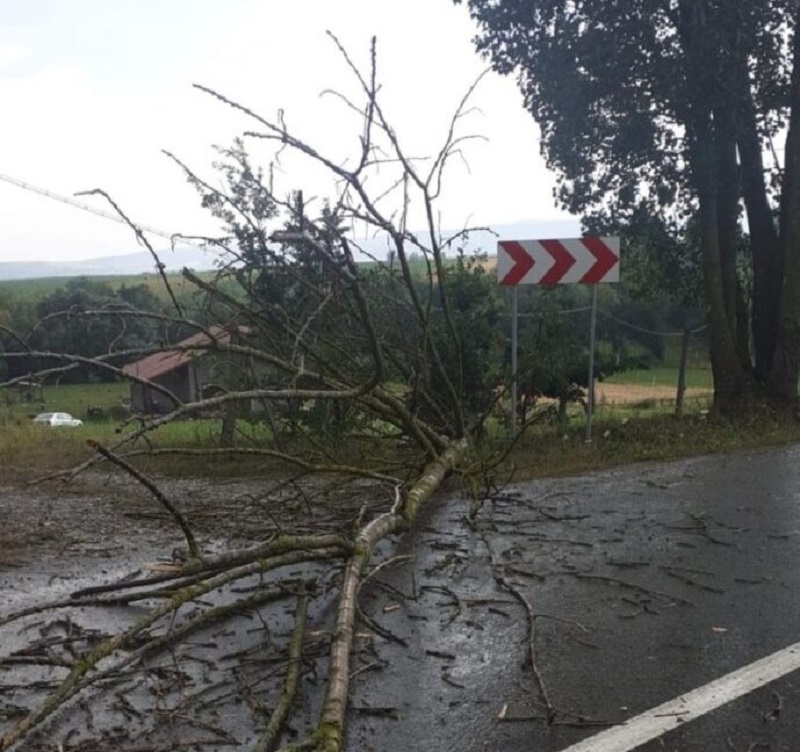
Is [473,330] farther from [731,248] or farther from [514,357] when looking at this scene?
[731,248]

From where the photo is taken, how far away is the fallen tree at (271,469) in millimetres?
3354

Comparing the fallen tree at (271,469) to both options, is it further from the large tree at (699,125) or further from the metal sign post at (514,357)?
the large tree at (699,125)

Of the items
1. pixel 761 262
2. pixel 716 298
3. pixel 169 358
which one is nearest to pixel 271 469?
pixel 169 358

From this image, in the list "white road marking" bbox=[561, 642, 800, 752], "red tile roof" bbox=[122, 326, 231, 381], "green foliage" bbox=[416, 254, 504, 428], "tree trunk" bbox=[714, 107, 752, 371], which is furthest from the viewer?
"tree trunk" bbox=[714, 107, 752, 371]

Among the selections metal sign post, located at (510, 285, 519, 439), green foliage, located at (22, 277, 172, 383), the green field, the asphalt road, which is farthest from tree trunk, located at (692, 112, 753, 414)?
green foliage, located at (22, 277, 172, 383)

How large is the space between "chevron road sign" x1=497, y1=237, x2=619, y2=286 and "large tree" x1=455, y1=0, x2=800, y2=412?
7.34ft

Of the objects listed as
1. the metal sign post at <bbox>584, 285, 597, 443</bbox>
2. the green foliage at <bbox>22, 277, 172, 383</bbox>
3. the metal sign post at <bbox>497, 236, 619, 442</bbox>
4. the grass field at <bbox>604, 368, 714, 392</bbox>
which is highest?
the metal sign post at <bbox>497, 236, 619, 442</bbox>

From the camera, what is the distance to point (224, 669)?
3742 mm

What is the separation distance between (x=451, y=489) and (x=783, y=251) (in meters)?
6.32

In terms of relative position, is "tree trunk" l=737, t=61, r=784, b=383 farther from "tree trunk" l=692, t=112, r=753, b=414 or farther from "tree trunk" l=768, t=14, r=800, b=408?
"tree trunk" l=692, t=112, r=753, b=414

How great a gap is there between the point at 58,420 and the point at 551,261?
27.1ft

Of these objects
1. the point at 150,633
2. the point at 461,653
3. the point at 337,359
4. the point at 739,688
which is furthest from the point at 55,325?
the point at 739,688

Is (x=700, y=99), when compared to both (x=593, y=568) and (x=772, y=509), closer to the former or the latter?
(x=772, y=509)

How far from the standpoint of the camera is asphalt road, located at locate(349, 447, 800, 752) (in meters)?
3.32
